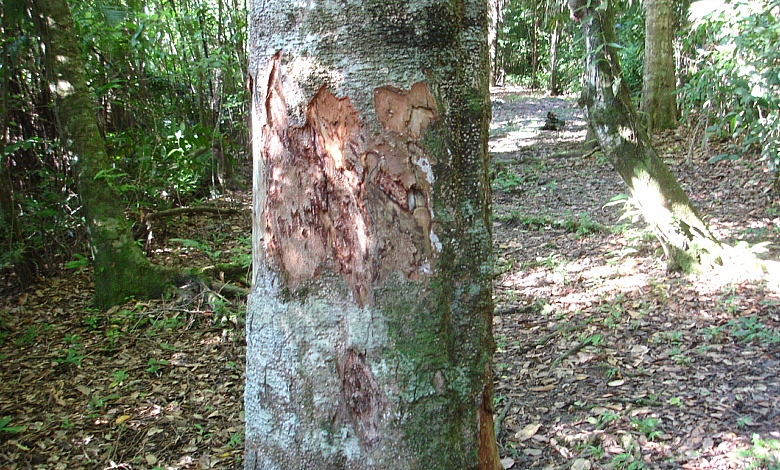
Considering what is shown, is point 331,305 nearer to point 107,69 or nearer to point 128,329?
point 128,329

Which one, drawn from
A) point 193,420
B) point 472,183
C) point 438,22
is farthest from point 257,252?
point 193,420

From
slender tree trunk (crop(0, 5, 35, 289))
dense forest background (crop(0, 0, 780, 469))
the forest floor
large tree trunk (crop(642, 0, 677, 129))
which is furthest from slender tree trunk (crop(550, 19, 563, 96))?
slender tree trunk (crop(0, 5, 35, 289))

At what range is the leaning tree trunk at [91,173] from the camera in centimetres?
529

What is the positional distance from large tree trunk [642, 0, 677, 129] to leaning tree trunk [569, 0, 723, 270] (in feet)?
15.8

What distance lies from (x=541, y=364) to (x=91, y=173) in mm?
4242

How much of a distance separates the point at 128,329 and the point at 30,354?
2.45 feet

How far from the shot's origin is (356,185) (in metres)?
1.62

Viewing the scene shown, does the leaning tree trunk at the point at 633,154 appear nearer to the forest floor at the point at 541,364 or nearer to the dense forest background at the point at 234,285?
the dense forest background at the point at 234,285

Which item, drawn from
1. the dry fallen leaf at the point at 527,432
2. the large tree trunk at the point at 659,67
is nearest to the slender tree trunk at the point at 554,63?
the large tree trunk at the point at 659,67

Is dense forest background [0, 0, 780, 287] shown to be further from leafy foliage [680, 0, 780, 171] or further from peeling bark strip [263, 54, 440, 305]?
peeling bark strip [263, 54, 440, 305]

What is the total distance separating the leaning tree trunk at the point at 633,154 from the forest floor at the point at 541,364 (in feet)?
0.99

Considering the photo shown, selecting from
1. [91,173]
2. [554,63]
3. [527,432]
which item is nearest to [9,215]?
[91,173]

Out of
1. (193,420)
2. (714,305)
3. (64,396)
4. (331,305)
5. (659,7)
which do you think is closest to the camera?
(331,305)

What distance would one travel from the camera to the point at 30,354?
190 inches
